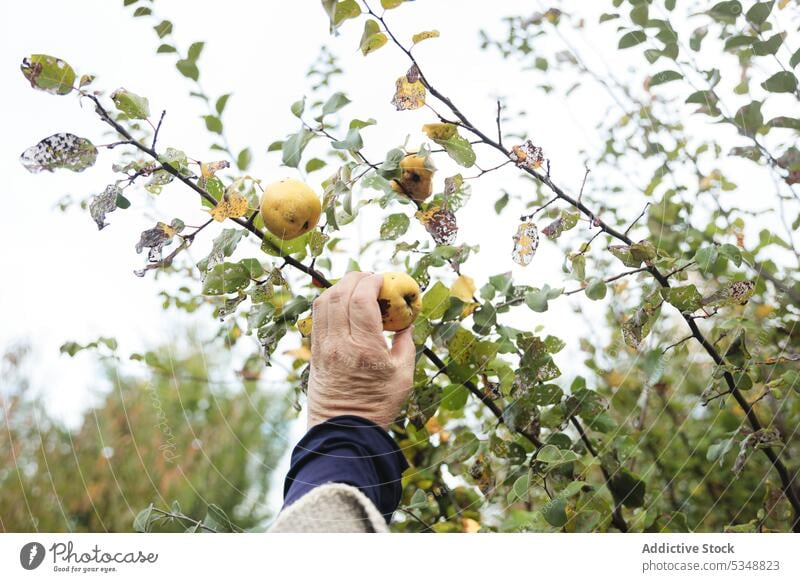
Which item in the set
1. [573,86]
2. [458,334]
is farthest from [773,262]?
[458,334]

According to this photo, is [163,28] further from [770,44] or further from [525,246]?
[770,44]

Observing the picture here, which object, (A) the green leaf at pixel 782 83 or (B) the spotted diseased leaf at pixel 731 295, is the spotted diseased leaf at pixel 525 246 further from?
(A) the green leaf at pixel 782 83

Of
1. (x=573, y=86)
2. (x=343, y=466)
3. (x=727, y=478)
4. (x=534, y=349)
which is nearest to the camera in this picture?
(x=343, y=466)

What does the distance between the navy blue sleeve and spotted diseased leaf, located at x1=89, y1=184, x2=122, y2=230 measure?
0.27 metres

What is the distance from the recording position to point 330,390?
670mm

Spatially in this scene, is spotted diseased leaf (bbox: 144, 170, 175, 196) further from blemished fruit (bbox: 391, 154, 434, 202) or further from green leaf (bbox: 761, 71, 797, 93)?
green leaf (bbox: 761, 71, 797, 93)

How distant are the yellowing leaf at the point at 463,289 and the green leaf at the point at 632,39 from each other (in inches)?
14.1

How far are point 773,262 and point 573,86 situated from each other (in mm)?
370

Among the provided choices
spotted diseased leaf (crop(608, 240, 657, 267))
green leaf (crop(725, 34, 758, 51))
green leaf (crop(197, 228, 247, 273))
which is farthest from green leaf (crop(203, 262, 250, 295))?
green leaf (crop(725, 34, 758, 51))

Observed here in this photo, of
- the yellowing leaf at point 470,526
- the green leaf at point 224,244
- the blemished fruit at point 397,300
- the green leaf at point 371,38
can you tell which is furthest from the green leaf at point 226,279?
the yellowing leaf at point 470,526

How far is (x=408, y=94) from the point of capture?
664 millimetres

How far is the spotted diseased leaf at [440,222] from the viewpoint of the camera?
0.70m

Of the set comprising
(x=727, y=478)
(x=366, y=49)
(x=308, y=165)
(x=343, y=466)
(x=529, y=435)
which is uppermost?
(x=366, y=49)

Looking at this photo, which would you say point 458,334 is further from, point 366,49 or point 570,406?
point 366,49
